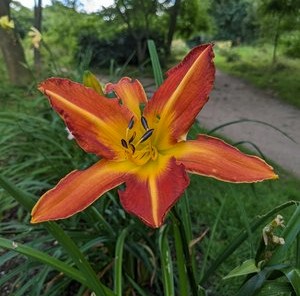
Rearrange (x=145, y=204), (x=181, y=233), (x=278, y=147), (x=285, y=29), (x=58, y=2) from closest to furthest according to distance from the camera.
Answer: (x=145, y=204), (x=181, y=233), (x=278, y=147), (x=285, y=29), (x=58, y=2)

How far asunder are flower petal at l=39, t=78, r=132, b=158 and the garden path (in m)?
2.97

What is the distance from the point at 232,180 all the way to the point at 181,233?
10.4 inches

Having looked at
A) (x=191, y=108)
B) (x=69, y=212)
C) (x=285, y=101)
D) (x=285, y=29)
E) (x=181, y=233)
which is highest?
(x=191, y=108)

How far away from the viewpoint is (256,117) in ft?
27.0

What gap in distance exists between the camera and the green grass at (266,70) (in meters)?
10.2

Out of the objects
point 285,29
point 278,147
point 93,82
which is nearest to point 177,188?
point 93,82

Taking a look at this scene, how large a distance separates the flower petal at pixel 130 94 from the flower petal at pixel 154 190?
206 mm

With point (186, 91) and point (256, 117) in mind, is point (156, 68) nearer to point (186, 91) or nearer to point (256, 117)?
point (186, 91)

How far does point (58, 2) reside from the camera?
516 inches

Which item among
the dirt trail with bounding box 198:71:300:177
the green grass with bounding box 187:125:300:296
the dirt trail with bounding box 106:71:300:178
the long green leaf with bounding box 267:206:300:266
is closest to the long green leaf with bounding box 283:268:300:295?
the long green leaf with bounding box 267:206:300:266

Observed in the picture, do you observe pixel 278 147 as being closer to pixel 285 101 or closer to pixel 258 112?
pixel 258 112

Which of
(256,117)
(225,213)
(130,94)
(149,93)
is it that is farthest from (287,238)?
(256,117)

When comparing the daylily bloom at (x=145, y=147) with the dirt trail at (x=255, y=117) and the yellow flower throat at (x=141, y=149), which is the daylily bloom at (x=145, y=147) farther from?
the dirt trail at (x=255, y=117)

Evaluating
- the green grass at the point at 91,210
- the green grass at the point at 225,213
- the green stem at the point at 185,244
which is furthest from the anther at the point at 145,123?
the green grass at the point at 225,213
